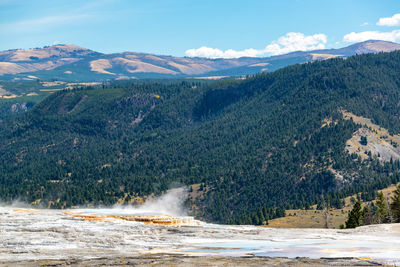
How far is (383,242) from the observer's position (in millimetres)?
52250

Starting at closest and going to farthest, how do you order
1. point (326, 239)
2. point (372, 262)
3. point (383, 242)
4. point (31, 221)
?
1. point (372, 262)
2. point (383, 242)
3. point (326, 239)
4. point (31, 221)

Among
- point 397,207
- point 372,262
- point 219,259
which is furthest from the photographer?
point 397,207

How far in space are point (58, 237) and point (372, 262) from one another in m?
30.0

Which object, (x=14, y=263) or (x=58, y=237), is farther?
(x=58, y=237)

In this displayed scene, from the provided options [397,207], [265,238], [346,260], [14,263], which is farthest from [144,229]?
[397,207]

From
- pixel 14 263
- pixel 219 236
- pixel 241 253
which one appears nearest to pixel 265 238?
pixel 219 236

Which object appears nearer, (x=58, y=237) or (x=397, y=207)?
(x=58, y=237)

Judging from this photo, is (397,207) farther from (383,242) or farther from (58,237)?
(58,237)

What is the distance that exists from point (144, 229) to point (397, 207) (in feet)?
277

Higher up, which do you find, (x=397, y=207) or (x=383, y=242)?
(x=383, y=242)

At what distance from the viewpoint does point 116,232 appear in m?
55.2

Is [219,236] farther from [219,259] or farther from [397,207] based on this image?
[397,207]

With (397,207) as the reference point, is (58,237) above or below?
above

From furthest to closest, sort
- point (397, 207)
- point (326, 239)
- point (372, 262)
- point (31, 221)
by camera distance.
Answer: point (397, 207) → point (31, 221) → point (326, 239) → point (372, 262)
